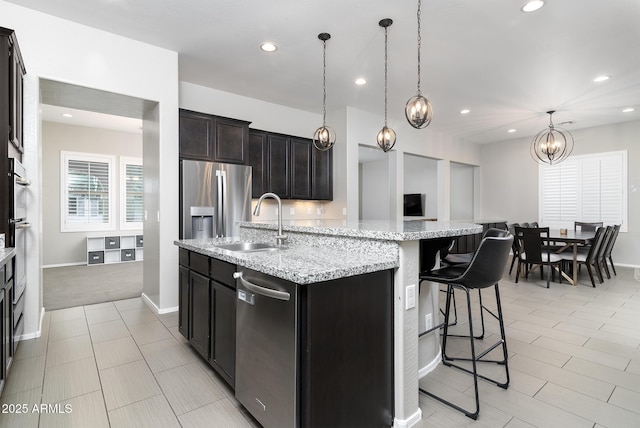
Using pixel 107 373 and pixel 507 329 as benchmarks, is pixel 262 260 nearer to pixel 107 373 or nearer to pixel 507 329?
pixel 107 373

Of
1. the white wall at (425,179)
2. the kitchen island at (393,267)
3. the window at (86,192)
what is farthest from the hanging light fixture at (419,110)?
the window at (86,192)

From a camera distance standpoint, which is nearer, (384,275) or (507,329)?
(384,275)

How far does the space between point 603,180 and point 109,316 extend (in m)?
8.99

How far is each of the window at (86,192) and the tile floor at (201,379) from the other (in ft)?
13.9

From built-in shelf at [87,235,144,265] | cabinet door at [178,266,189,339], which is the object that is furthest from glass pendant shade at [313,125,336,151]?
built-in shelf at [87,235,144,265]

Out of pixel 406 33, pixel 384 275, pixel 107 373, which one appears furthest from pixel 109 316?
pixel 406 33

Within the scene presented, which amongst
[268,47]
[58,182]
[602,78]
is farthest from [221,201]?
[602,78]

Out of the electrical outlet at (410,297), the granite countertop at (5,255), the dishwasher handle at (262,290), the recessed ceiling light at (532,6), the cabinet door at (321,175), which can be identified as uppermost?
the recessed ceiling light at (532,6)

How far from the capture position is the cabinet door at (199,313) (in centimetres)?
229

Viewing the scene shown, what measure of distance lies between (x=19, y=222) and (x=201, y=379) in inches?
76.3

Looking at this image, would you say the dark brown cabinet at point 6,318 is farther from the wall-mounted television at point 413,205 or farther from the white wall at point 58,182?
the wall-mounted television at point 413,205

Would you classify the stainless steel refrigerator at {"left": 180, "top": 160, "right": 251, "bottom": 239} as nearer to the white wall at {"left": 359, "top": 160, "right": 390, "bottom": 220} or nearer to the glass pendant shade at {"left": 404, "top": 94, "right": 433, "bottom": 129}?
the glass pendant shade at {"left": 404, "top": 94, "right": 433, "bottom": 129}

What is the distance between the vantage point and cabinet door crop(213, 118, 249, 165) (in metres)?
4.18

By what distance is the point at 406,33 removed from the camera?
10.8 feet
